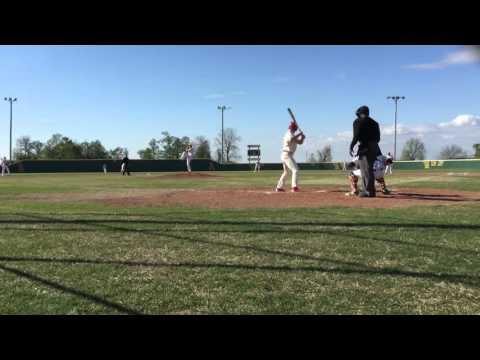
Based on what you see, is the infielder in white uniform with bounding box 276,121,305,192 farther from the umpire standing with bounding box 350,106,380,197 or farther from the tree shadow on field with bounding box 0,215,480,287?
the tree shadow on field with bounding box 0,215,480,287

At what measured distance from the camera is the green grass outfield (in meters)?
3.21

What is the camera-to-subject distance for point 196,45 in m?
2.34

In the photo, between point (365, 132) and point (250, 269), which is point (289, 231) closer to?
point (250, 269)

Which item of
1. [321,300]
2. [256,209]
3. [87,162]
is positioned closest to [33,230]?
[256,209]

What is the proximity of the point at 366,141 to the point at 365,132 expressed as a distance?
0.23 metres

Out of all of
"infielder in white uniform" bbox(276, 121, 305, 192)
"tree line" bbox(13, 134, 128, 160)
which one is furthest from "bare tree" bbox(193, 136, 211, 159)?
"infielder in white uniform" bbox(276, 121, 305, 192)

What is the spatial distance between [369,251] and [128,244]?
3.01m

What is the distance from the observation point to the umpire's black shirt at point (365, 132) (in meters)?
10.6

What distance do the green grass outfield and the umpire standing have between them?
320 centimetres

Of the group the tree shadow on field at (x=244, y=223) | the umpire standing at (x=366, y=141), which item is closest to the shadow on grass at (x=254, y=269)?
the tree shadow on field at (x=244, y=223)

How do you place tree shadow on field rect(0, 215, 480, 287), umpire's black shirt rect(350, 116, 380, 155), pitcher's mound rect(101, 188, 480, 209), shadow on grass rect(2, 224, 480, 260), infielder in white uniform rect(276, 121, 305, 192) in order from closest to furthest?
tree shadow on field rect(0, 215, 480, 287) < shadow on grass rect(2, 224, 480, 260) < pitcher's mound rect(101, 188, 480, 209) < umpire's black shirt rect(350, 116, 380, 155) < infielder in white uniform rect(276, 121, 305, 192)
